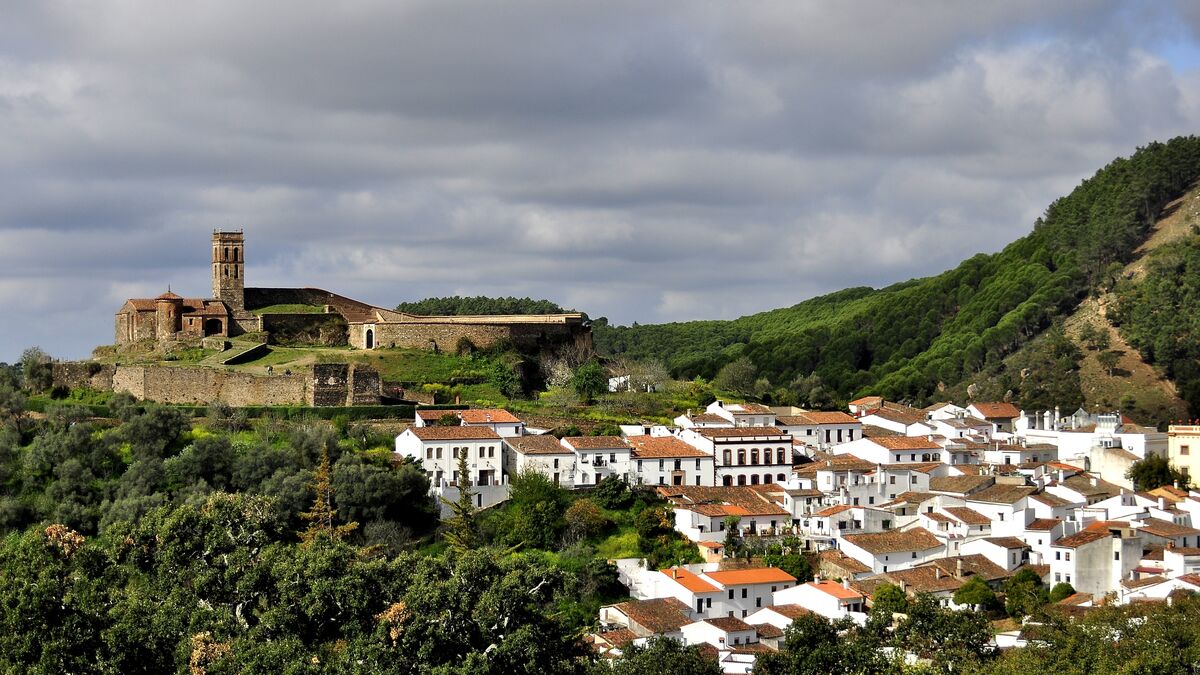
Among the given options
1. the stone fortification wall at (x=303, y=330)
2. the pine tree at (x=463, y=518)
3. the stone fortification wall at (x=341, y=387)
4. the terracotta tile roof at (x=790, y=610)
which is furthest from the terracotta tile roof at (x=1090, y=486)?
the stone fortification wall at (x=303, y=330)

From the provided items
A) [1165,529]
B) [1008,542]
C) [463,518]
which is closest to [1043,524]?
[1008,542]

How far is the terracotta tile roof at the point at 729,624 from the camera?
36.9 metres

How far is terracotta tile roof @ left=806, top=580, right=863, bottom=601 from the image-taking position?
38.6 meters

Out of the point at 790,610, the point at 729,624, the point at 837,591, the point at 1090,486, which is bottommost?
the point at 729,624

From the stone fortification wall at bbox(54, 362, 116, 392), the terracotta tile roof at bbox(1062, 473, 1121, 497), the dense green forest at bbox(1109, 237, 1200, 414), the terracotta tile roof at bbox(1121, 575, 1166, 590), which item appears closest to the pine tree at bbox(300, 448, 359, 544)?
the stone fortification wall at bbox(54, 362, 116, 392)

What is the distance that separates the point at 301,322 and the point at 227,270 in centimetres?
430

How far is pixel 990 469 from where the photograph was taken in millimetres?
50594

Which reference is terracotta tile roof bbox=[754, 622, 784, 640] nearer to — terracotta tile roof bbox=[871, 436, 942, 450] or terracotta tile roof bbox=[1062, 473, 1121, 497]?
terracotta tile roof bbox=[871, 436, 942, 450]

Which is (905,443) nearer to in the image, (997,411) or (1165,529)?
(1165,529)

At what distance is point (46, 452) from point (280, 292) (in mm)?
15656

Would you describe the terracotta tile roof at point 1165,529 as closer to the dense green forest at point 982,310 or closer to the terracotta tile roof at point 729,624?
the terracotta tile roof at point 729,624

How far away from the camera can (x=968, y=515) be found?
44.9 meters

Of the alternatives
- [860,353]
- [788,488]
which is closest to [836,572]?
[788,488]

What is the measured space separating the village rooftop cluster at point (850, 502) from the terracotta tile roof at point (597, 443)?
76 millimetres
